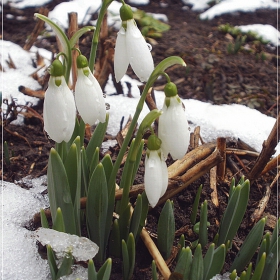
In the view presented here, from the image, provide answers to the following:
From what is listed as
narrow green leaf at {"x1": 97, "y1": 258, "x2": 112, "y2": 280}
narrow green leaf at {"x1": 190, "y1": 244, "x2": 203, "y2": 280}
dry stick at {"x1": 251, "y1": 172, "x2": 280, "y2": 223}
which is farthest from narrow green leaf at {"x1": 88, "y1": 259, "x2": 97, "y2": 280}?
dry stick at {"x1": 251, "y1": 172, "x2": 280, "y2": 223}

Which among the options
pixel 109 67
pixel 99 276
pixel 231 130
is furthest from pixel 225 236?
pixel 109 67

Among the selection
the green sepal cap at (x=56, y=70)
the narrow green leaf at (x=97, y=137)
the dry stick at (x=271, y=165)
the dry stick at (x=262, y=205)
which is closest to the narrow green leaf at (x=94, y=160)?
the narrow green leaf at (x=97, y=137)

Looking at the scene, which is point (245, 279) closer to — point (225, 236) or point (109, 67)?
point (225, 236)

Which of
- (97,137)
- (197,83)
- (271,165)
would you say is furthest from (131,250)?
(197,83)

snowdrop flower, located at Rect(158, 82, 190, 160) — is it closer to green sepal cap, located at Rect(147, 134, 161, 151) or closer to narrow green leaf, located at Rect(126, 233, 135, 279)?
green sepal cap, located at Rect(147, 134, 161, 151)

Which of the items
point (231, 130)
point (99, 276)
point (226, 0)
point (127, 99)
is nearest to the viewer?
point (99, 276)

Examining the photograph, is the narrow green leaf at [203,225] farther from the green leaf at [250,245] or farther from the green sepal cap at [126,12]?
the green sepal cap at [126,12]
